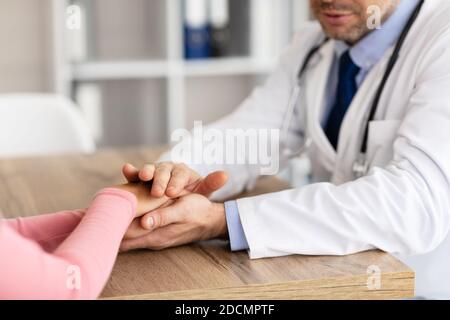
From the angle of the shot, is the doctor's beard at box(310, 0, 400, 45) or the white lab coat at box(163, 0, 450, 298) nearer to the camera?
the white lab coat at box(163, 0, 450, 298)

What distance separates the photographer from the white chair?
7.54 ft

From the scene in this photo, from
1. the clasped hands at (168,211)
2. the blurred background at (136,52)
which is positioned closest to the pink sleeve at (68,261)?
the clasped hands at (168,211)

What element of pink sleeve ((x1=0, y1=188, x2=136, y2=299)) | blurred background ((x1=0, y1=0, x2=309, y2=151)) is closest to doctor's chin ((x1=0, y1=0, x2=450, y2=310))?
pink sleeve ((x1=0, y1=188, x2=136, y2=299))

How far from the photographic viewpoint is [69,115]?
2.28 metres

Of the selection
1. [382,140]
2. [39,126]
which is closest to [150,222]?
[382,140]

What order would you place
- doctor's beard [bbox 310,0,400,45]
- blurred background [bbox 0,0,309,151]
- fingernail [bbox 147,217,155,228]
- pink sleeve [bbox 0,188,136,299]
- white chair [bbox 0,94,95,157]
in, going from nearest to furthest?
pink sleeve [bbox 0,188,136,299] < fingernail [bbox 147,217,155,228] < doctor's beard [bbox 310,0,400,45] < white chair [bbox 0,94,95,157] < blurred background [bbox 0,0,309,151]

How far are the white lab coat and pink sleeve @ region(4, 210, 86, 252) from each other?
0.83 ft

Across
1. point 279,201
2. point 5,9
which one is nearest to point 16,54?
point 5,9

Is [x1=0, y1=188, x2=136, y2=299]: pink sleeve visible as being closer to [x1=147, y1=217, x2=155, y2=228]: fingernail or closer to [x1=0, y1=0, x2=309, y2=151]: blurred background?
[x1=147, y1=217, x2=155, y2=228]: fingernail

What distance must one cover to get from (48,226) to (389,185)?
507 millimetres

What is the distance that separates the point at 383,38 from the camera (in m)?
1.55

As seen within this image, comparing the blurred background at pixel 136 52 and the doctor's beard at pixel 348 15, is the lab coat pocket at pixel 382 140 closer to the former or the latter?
the doctor's beard at pixel 348 15

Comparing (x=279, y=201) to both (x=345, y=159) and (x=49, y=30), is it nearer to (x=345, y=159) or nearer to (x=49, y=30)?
(x=345, y=159)

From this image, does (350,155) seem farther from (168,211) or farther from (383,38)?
(168,211)
